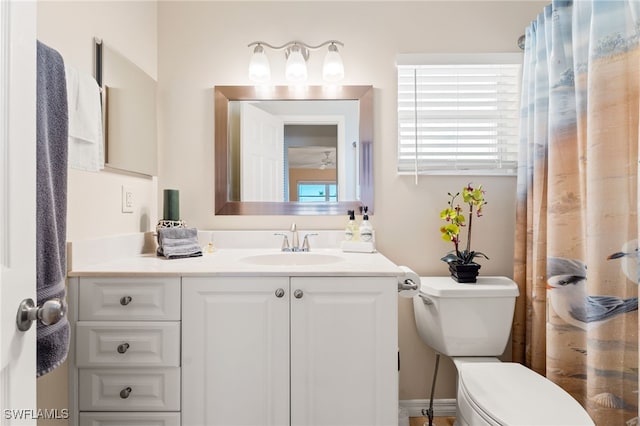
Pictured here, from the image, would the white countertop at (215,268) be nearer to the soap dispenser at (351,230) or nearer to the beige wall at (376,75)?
the soap dispenser at (351,230)

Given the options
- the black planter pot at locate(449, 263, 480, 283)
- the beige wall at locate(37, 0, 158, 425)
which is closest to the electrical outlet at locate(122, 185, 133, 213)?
the beige wall at locate(37, 0, 158, 425)

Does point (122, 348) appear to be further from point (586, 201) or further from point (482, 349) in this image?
point (586, 201)

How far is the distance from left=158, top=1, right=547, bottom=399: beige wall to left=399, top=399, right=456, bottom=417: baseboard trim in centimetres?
4

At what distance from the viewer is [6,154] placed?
591 millimetres

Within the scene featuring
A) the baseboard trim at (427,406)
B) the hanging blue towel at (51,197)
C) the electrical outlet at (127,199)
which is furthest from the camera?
the baseboard trim at (427,406)

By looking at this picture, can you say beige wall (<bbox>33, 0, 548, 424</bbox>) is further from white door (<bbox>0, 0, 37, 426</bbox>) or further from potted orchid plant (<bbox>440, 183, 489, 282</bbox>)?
white door (<bbox>0, 0, 37, 426</bbox>)

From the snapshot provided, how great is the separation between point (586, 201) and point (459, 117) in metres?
0.79

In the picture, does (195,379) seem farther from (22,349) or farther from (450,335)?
(450,335)

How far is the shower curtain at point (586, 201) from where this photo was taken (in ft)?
3.73

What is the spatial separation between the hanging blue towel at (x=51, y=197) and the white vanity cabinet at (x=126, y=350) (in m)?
0.33

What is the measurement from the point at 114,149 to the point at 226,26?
878 mm

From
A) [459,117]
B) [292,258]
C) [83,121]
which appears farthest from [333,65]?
[83,121]

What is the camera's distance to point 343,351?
1.23 meters

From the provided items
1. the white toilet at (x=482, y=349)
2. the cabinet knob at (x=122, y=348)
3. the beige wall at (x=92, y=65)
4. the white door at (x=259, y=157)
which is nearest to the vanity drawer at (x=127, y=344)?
the cabinet knob at (x=122, y=348)
